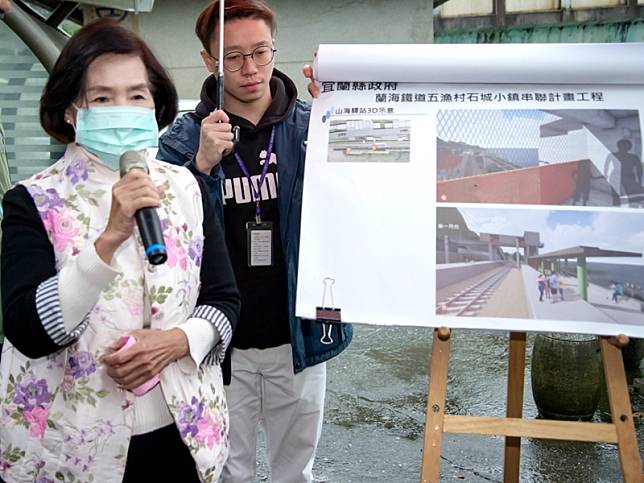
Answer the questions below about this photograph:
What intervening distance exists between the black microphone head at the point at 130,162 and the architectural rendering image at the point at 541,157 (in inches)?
43.6

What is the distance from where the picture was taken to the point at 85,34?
1.85 m

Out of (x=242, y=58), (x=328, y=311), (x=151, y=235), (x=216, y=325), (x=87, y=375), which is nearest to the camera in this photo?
(x=151, y=235)

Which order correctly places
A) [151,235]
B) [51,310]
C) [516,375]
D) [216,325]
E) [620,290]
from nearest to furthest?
[151,235] → [51,310] → [216,325] → [620,290] → [516,375]

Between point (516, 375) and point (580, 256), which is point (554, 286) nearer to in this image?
point (580, 256)

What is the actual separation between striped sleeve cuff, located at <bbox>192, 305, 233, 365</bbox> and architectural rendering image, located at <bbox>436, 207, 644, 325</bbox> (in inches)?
31.9

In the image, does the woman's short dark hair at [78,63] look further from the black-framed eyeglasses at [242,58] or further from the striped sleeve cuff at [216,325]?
the black-framed eyeglasses at [242,58]

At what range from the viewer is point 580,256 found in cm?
242

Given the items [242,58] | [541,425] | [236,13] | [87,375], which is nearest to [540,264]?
[541,425]

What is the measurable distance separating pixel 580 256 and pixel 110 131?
1.54 metres

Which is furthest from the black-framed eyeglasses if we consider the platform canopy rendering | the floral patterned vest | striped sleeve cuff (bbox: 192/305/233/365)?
the platform canopy rendering

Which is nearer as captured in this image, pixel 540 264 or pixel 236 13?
pixel 540 264

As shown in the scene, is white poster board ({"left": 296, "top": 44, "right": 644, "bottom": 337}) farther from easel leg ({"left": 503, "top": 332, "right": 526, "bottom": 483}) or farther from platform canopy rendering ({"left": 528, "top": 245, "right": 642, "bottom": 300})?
easel leg ({"left": 503, "top": 332, "right": 526, "bottom": 483})

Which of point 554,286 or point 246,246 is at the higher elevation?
point 246,246

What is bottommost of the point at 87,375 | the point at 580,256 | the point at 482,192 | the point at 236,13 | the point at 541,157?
the point at 87,375
